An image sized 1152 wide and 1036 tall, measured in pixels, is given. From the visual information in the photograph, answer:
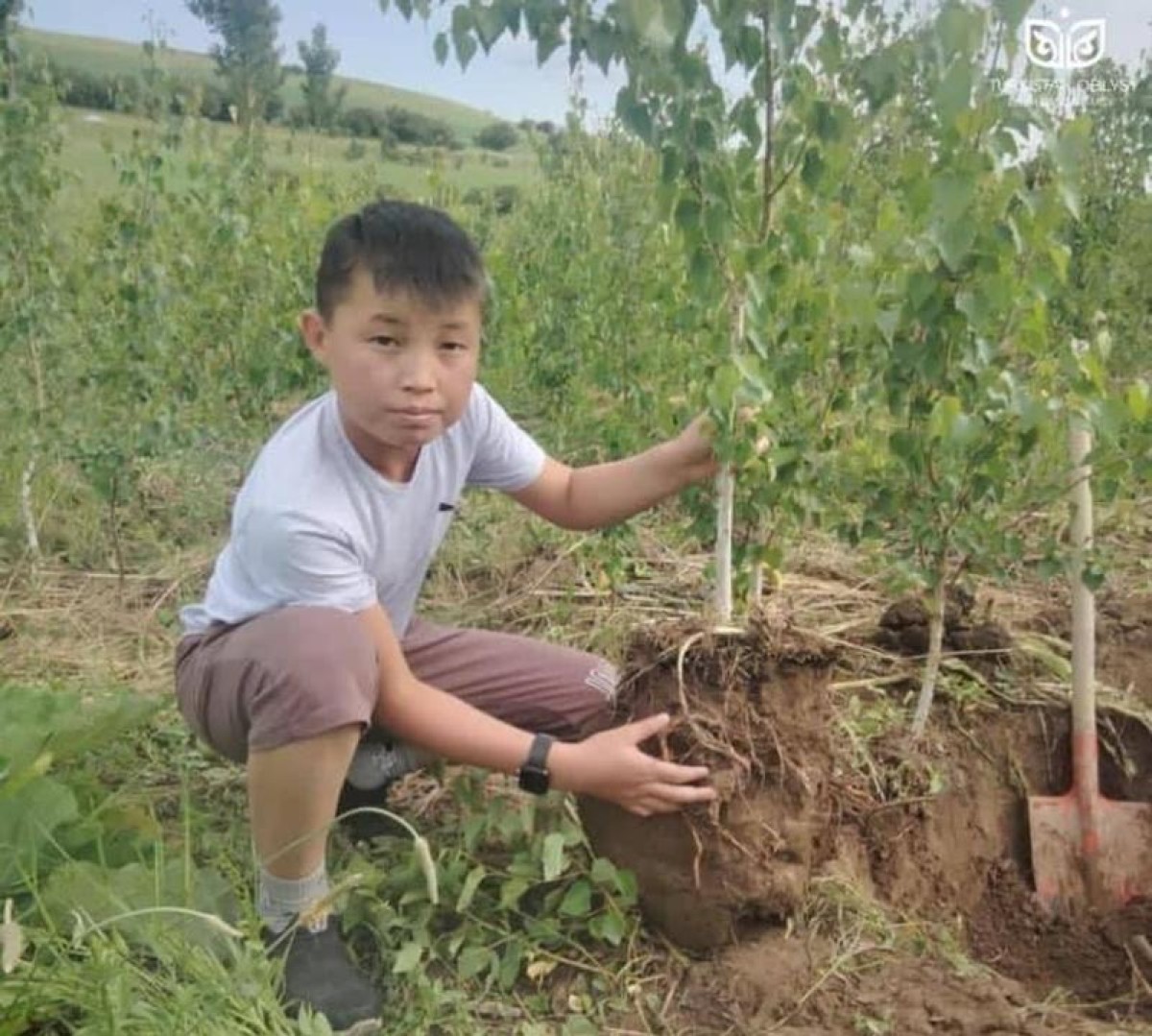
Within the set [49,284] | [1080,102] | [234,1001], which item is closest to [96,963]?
[234,1001]

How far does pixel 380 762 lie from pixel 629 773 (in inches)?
24.3

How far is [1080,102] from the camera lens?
6.32 meters

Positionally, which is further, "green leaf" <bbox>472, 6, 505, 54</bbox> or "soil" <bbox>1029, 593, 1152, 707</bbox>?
"soil" <bbox>1029, 593, 1152, 707</bbox>

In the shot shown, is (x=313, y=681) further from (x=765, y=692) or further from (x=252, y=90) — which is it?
(x=252, y=90)

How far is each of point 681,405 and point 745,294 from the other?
32.1 inches

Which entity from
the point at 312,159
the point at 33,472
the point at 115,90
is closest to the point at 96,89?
the point at 115,90

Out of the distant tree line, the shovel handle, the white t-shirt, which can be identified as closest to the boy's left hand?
the white t-shirt

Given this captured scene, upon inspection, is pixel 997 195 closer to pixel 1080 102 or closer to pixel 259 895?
pixel 259 895

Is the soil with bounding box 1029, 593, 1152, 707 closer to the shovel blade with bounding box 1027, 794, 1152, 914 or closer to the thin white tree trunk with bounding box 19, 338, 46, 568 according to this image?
the shovel blade with bounding box 1027, 794, 1152, 914

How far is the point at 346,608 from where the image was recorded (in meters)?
2.06

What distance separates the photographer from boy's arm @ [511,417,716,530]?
2.38 m

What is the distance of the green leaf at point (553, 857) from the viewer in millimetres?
2188

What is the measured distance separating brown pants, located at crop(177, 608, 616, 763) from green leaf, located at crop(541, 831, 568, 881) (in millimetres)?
238

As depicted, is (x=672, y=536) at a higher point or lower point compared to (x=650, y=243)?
lower
